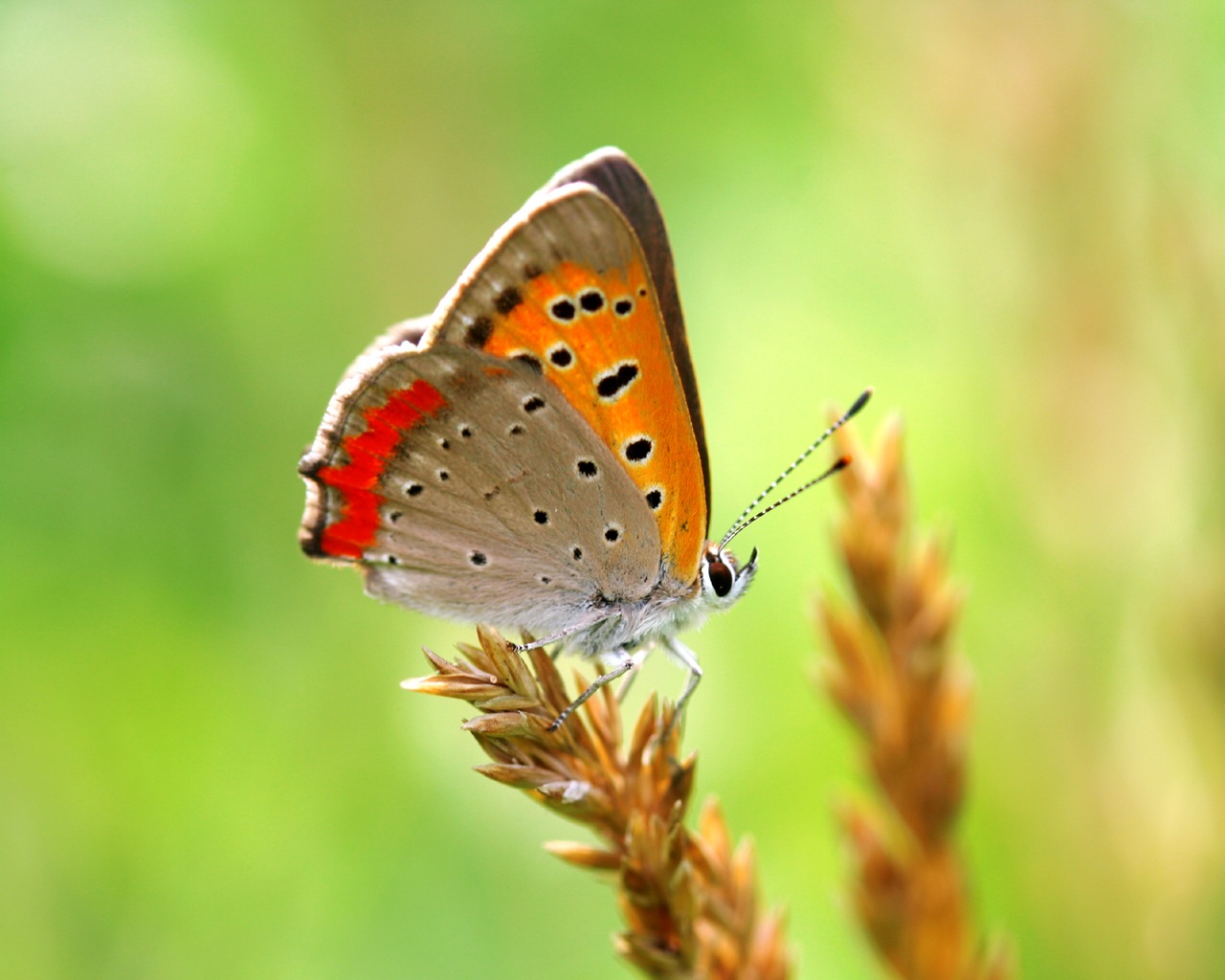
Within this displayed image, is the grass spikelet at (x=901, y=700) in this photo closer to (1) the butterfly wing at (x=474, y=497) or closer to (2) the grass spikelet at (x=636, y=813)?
(2) the grass spikelet at (x=636, y=813)

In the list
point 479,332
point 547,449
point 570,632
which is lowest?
point 570,632

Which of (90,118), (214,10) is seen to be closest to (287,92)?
(214,10)

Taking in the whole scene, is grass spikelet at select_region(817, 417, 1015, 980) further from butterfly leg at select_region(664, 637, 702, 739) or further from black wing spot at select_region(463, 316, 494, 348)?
black wing spot at select_region(463, 316, 494, 348)

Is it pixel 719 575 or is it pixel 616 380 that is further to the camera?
pixel 719 575

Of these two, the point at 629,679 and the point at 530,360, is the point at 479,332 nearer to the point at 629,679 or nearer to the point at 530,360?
the point at 530,360

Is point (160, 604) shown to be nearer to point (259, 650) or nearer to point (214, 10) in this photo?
point (259, 650)

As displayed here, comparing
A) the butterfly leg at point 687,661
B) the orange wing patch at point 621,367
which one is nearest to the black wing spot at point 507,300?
the orange wing patch at point 621,367

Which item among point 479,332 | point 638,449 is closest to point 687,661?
point 638,449
